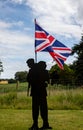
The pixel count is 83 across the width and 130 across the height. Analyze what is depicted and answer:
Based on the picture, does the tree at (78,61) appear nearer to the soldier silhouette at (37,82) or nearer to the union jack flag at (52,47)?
the union jack flag at (52,47)

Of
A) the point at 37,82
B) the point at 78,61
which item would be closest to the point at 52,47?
the point at 37,82

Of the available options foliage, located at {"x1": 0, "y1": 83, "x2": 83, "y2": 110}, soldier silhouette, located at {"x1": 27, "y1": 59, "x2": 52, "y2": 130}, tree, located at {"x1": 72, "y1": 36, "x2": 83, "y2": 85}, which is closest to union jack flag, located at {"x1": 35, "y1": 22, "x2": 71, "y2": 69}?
soldier silhouette, located at {"x1": 27, "y1": 59, "x2": 52, "y2": 130}

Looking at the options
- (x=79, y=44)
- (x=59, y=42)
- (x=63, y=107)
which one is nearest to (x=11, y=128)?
(x=59, y=42)

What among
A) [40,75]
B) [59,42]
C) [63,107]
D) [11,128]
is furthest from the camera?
[63,107]

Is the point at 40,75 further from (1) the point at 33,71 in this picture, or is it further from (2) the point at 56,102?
(2) the point at 56,102

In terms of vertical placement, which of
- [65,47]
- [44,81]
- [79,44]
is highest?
[79,44]

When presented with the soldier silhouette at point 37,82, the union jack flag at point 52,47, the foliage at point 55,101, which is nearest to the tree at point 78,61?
the foliage at point 55,101

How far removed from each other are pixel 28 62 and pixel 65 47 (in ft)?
15.1

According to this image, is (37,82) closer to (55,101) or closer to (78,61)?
(55,101)

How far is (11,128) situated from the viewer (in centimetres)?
1116

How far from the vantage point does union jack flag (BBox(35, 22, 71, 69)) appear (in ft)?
48.1

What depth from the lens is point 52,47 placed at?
14992 mm

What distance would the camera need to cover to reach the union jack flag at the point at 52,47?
14.7 m

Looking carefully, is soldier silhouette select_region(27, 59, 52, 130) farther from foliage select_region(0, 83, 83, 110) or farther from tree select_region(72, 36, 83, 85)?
tree select_region(72, 36, 83, 85)
